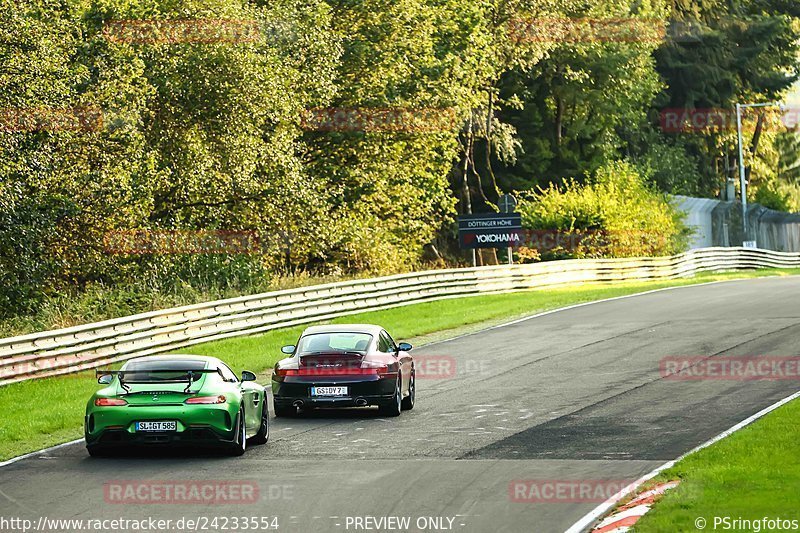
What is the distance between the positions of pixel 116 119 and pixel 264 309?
20.6ft

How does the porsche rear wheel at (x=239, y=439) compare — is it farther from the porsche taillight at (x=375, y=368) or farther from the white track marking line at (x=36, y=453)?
the porsche taillight at (x=375, y=368)

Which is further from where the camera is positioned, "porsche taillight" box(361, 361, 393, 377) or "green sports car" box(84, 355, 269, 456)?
"porsche taillight" box(361, 361, 393, 377)

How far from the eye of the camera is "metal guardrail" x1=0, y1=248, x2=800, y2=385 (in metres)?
24.2

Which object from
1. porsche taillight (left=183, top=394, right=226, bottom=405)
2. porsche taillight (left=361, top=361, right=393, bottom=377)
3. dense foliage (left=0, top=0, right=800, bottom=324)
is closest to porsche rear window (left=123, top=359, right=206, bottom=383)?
porsche taillight (left=183, top=394, right=226, bottom=405)

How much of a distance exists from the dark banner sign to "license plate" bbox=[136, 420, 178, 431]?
29.1 m

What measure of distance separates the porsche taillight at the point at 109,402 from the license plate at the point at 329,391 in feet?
14.4

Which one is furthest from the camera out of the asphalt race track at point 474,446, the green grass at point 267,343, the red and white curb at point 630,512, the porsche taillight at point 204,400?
the green grass at point 267,343

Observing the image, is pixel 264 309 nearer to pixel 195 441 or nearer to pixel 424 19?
pixel 195 441

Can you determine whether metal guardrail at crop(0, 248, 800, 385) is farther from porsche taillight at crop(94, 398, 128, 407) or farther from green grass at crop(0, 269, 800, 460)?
porsche taillight at crop(94, 398, 128, 407)

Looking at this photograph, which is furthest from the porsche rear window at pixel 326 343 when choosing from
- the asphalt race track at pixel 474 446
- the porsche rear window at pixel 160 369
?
the porsche rear window at pixel 160 369

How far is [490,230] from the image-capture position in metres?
44.2

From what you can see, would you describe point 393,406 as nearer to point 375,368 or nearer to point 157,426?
point 375,368

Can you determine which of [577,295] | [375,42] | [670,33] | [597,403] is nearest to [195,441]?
[597,403]

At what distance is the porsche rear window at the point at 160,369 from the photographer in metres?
15.6
